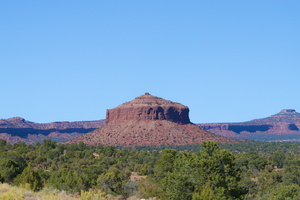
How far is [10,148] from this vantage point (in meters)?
96.6

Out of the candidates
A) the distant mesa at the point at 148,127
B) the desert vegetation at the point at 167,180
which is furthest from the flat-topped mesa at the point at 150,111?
the desert vegetation at the point at 167,180

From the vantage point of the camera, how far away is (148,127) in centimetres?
15362

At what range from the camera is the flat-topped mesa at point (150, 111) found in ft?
518

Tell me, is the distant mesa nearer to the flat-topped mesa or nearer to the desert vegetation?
the flat-topped mesa

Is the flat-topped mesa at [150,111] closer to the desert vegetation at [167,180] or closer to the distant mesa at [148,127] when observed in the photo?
the distant mesa at [148,127]

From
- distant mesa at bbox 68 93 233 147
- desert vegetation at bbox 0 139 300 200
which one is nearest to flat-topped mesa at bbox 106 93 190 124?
distant mesa at bbox 68 93 233 147

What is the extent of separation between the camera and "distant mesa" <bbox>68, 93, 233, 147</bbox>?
471ft

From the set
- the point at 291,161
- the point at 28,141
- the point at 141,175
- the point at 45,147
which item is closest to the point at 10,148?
the point at 45,147

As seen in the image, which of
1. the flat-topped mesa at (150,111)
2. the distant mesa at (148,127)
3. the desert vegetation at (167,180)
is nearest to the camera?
the desert vegetation at (167,180)

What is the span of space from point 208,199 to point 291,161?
5294 cm

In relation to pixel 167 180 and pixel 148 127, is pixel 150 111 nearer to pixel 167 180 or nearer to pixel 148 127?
pixel 148 127

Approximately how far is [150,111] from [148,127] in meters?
6.33

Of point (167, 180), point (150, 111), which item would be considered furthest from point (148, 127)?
point (167, 180)

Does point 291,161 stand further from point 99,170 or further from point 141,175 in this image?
point 99,170
